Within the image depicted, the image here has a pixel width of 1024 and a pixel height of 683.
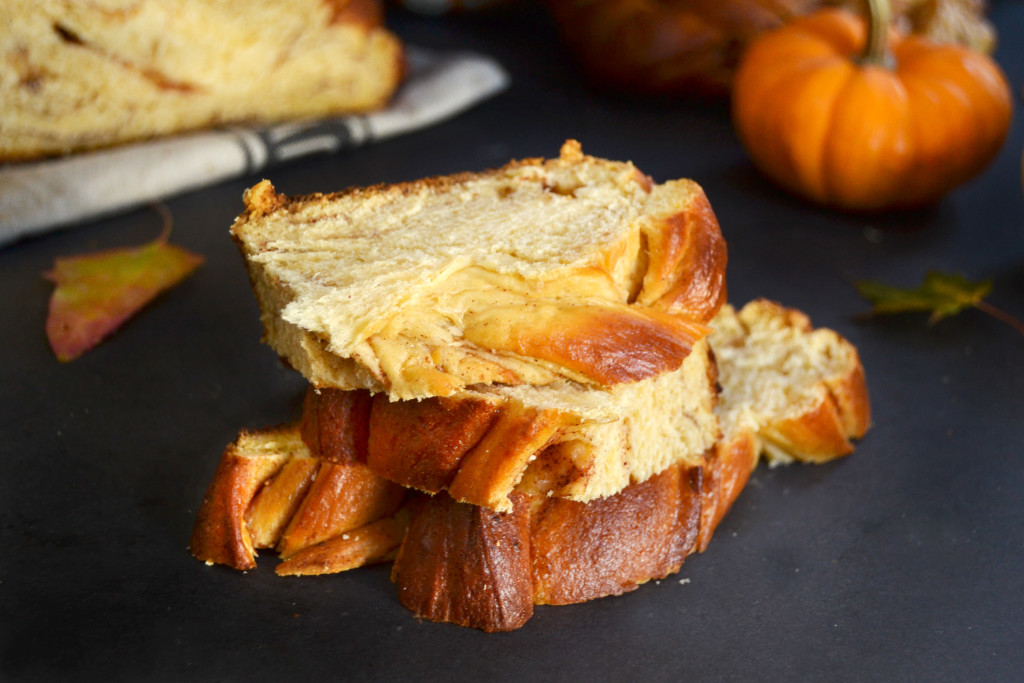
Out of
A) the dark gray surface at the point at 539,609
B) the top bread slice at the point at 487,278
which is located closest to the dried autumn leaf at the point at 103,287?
the dark gray surface at the point at 539,609

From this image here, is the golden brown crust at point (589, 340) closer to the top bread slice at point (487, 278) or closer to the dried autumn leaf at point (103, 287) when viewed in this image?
the top bread slice at point (487, 278)

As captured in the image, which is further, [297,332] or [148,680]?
[297,332]

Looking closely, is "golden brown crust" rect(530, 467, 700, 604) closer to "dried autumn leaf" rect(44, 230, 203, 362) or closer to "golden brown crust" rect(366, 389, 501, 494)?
"golden brown crust" rect(366, 389, 501, 494)

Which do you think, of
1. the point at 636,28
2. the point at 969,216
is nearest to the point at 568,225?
the point at 969,216

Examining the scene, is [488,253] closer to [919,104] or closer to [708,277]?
[708,277]

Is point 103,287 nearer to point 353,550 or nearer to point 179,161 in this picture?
point 179,161

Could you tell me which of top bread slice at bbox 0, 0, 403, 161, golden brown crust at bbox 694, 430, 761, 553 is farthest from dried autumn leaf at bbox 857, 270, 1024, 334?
top bread slice at bbox 0, 0, 403, 161

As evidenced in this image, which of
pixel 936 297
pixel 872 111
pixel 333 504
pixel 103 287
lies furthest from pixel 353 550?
pixel 872 111
